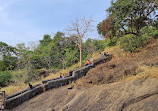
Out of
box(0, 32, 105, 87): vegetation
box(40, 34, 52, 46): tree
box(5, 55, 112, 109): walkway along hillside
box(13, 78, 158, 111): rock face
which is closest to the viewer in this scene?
box(13, 78, 158, 111): rock face

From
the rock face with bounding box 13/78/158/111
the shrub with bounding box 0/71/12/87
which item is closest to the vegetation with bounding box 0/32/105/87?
the shrub with bounding box 0/71/12/87

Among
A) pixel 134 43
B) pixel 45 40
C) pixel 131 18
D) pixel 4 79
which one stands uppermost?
pixel 45 40

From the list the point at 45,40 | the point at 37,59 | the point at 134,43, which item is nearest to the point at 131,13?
the point at 134,43

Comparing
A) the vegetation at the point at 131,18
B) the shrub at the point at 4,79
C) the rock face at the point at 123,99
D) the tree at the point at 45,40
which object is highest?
the tree at the point at 45,40

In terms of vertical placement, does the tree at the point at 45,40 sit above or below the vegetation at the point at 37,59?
above

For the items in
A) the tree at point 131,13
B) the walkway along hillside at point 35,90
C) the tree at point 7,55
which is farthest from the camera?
the tree at point 7,55

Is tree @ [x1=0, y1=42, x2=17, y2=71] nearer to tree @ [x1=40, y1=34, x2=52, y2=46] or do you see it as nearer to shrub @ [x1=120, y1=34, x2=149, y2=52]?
tree @ [x1=40, y1=34, x2=52, y2=46]

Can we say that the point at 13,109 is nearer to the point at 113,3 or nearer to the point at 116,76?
the point at 116,76

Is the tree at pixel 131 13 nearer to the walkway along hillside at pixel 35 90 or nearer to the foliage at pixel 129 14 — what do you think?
the foliage at pixel 129 14

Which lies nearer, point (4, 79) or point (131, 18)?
point (131, 18)

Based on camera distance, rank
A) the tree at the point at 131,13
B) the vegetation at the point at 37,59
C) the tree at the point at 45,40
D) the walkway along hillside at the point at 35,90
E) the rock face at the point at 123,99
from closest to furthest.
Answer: the rock face at the point at 123,99 < the walkway along hillside at the point at 35,90 < the tree at the point at 131,13 < the vegetation at the point at 37,59 < the tree at the point at 45,40

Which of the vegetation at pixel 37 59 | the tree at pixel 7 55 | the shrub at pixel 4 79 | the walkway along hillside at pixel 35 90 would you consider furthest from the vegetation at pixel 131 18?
the tree at pixel 7 55

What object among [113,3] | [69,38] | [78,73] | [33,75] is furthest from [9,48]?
[113,3]

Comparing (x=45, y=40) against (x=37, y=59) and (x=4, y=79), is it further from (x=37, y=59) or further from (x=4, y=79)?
(x=4, y=79)
